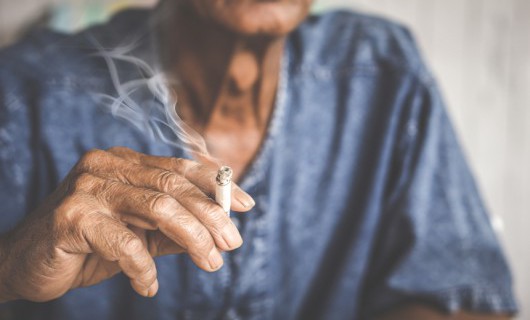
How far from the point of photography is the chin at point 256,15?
833 mm

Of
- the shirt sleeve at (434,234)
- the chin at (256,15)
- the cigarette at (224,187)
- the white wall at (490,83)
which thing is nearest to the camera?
A: the cigarette at (224,187)

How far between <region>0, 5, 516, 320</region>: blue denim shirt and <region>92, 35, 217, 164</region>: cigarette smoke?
0.02 metres

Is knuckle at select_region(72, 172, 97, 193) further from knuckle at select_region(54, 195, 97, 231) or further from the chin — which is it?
the chin

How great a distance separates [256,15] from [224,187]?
445 mm

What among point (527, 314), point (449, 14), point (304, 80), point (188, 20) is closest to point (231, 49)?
point (188, 20)

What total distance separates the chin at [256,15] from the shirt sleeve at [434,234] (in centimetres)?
37

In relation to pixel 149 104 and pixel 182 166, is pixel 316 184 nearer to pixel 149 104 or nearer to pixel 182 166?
pixel 149 104

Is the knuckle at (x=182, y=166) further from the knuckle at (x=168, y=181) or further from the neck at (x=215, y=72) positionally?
the neck at (x=215, y=72)

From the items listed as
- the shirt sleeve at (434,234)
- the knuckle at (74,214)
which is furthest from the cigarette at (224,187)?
the shirt sleeve at (434,234)

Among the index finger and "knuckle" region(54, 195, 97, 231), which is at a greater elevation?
the index finger

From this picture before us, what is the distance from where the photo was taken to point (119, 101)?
37.1 inches

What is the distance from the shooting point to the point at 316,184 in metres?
1.05

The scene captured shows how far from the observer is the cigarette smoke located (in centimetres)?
90

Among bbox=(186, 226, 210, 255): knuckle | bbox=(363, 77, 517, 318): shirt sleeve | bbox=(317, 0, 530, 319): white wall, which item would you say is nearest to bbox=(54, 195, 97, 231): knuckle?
bbox=(186, 226, 210, 255): knuckle
